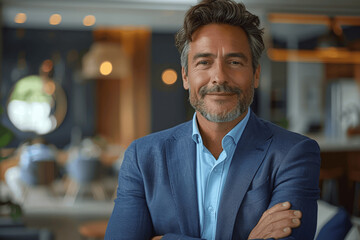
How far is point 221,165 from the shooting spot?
5.58 feet

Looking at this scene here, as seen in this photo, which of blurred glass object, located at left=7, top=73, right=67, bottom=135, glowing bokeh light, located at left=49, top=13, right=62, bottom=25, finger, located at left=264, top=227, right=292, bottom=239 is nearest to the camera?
finger, located at left=264, top=227, right=292, bottom=239

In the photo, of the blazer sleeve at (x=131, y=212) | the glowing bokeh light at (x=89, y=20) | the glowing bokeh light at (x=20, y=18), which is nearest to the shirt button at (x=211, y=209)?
the blazer sleeve at (x=131, y=212)

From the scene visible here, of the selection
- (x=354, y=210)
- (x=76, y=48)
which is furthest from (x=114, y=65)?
(x=354, y=210)

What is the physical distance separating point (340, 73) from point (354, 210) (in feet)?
12.5

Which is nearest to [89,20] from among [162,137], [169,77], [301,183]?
[169,77]

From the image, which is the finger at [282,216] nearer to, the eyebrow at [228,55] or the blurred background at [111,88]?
the eyebrow at [228,55]

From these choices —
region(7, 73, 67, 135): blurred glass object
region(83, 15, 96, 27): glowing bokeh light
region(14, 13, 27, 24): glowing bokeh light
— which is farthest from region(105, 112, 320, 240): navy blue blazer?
region(7, 73, 67, 135): blurred glass object

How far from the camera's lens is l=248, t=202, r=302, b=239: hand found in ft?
4.92

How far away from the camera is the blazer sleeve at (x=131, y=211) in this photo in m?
1.66

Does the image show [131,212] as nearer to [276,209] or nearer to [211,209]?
[211,209]

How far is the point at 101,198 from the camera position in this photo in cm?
783

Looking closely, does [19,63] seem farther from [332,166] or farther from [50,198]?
[332,166]

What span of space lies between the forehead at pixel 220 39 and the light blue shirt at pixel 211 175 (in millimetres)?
309

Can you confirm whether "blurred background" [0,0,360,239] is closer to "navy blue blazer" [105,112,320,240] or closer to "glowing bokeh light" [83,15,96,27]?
"glowing bokeh light" [83,15,96,27]
